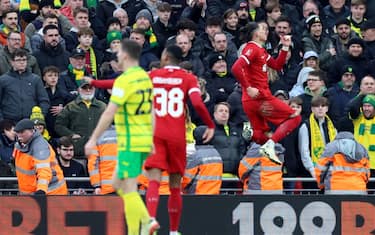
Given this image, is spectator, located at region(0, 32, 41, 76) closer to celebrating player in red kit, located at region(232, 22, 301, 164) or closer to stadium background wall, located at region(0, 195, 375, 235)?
stadium background wall, located at region(0, 195, 375, 235)

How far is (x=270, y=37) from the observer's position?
2428 cm

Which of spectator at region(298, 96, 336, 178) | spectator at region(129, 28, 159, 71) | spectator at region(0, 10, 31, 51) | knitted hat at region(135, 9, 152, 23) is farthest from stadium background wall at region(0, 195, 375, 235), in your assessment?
knitted hat at region(135, 9, 152, 23)

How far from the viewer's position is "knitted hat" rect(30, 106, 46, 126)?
2144 cm

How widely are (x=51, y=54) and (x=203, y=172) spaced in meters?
4.28

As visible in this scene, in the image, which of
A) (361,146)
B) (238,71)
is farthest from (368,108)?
(238,71)

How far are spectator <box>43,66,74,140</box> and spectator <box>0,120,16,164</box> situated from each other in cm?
86

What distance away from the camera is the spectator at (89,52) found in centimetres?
2317

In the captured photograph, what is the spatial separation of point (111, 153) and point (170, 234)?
2.60 metres

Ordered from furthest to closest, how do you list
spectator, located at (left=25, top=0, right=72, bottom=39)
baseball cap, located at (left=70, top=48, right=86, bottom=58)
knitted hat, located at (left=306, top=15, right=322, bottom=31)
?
knitted hat, located at (left=306, top=15, right=322, bottom=31) → spectator, located at (left=25, top=0, right=72, bottom=39) → baseball cap, located at (left=70, top=48, right=86, bottom=58)

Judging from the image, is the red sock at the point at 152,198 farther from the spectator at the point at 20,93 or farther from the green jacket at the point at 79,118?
the spectator at the point at 20,93

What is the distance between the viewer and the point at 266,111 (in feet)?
65.5

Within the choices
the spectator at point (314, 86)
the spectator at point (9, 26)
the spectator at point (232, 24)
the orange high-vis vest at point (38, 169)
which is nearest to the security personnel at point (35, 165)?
the orange high-vis vest at point (38, 169)

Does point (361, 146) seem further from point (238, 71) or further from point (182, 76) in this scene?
point (182, 76)

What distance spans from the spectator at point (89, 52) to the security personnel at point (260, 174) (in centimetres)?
394
